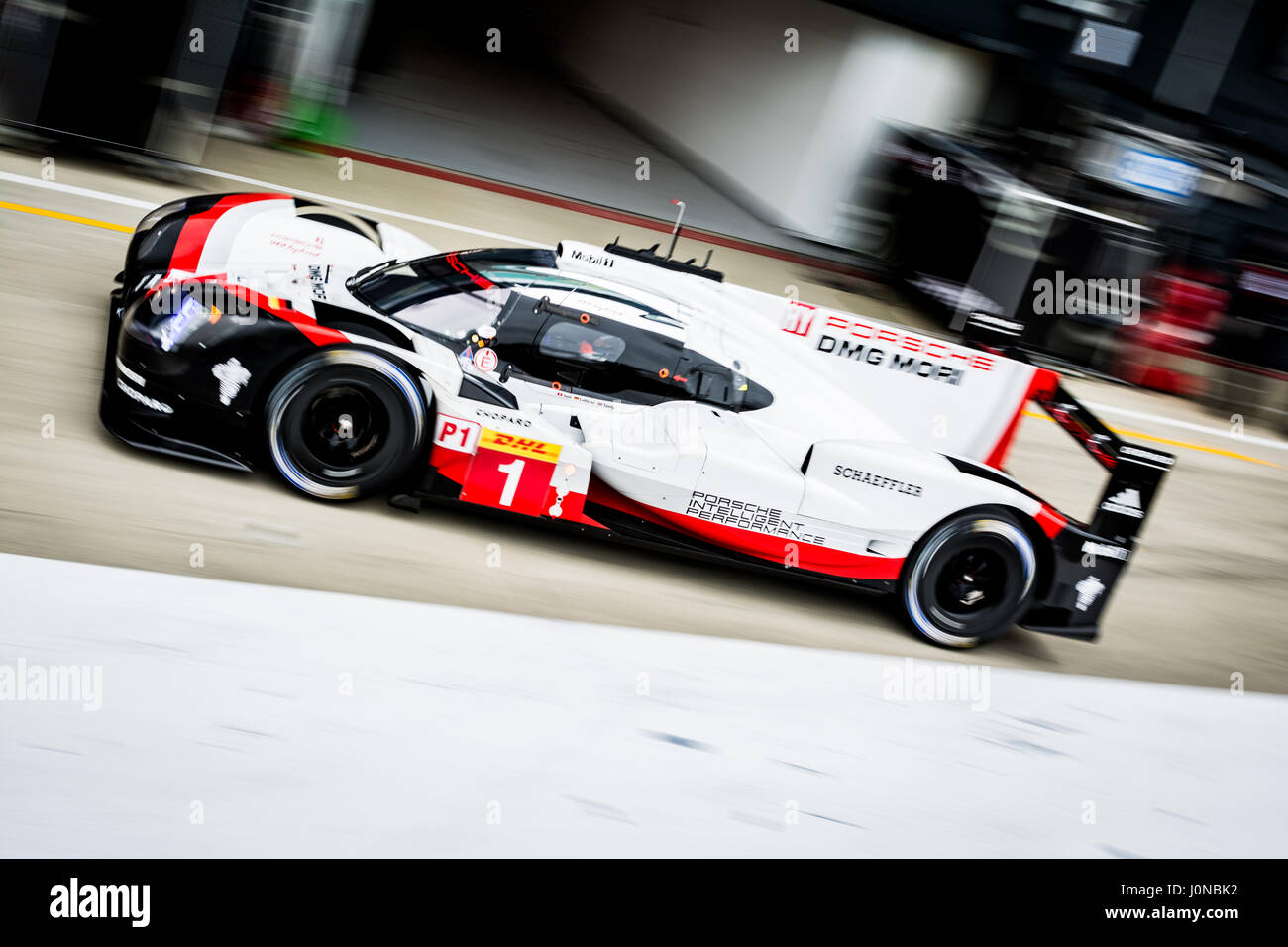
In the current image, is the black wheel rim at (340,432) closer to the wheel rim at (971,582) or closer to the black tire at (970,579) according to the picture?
the black tire at (970,579)

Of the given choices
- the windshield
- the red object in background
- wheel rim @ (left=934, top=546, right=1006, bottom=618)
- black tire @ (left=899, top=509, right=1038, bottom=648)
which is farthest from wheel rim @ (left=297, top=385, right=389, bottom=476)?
the red object in background

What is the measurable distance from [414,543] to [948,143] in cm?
1001

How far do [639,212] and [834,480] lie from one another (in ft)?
27.0

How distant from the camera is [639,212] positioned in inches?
511

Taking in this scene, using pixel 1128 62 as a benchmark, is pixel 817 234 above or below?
below

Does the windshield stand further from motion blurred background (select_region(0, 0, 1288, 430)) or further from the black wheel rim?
motion blurred background (select_region(0, 0, 1288, 430))

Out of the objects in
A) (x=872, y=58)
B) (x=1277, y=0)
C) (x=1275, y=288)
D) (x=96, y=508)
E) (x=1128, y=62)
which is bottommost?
(x=96, y=508)

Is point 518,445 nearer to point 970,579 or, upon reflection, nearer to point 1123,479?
point 970,579

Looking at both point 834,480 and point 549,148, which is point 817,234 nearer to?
point 549,148

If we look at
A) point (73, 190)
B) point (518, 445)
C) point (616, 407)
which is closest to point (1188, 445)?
point (616, 407)

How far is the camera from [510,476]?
16.8 ft
